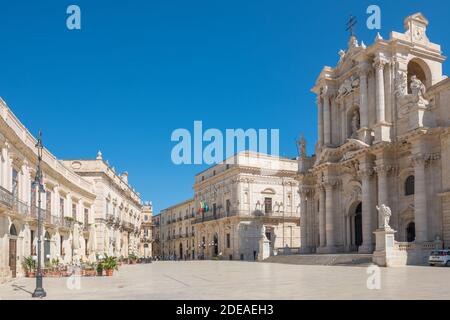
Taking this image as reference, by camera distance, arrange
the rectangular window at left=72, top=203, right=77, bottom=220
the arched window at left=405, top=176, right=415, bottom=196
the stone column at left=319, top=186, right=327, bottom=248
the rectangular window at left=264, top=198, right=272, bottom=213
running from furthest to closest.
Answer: the rectangular window at left=264, top=198, right=272, bottom=213 < the stone column at left=319, top=186, right=327, bottom=248 < the rectangular window at left=72, top=203, right=77, bottom=220 < the arched window at left=405, top=176, right=415, bottom=196

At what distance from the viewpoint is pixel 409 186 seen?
3016 cm

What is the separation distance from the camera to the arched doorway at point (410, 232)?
29.6 meters

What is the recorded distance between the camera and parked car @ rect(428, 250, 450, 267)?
76.0ft

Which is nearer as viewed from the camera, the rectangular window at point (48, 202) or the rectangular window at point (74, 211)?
the rectangular window at point (48, 202)

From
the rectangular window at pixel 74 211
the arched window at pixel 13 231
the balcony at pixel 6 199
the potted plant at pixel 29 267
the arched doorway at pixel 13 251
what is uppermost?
the balcony at pixel 6 199

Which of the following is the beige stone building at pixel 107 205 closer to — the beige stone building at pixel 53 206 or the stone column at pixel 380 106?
the beige stone building at pixel 53 206

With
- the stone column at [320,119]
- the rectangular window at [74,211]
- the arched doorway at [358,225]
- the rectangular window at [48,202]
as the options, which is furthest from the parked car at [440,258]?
the rectangular window at [74,211]

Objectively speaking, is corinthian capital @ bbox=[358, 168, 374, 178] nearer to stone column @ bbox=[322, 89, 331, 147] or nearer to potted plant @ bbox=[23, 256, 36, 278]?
stone column @ bbox=[322, 89, 331, 147]

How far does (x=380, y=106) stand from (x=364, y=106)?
1567 mm

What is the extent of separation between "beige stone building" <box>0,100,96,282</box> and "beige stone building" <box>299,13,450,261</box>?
16761 mm

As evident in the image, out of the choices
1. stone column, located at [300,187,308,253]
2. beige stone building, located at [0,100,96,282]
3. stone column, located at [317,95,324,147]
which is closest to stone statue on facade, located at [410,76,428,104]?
stone column, located at [317,95,324,147]

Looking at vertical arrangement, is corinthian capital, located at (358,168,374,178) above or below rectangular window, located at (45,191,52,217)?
above

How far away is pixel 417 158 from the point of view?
91.2ft

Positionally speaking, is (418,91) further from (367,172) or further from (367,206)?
(367,206)
